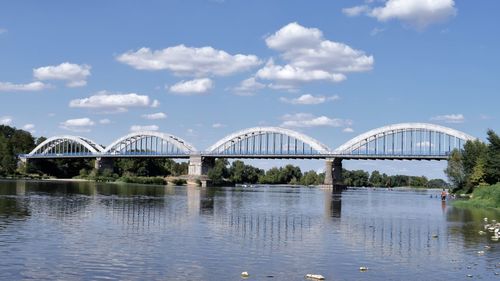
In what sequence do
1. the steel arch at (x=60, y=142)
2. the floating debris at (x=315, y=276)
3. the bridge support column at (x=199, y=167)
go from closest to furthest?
the floating debris at (x=315, y=276)
the bridge support column at (x=199, y=167)
the steel arch at (x=60, y=142)

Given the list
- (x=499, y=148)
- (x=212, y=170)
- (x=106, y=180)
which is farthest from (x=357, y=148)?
(x=499, y=148)

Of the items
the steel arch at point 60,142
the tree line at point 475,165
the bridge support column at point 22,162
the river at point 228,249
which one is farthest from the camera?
the steel arch at point 60,142

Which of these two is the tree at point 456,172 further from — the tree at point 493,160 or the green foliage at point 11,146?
the green foliage at point 11,146

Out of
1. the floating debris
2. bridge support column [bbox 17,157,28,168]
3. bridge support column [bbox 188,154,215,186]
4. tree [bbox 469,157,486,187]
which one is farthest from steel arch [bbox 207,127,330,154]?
the floating debris

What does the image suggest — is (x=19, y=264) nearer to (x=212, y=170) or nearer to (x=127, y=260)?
(x=127, y=260)

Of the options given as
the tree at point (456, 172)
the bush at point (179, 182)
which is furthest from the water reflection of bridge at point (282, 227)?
the bush at point (179, 182)

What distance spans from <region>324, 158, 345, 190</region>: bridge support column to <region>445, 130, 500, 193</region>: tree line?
138 ft

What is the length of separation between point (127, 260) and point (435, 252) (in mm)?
12099

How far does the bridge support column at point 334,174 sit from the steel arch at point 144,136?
1480 inches

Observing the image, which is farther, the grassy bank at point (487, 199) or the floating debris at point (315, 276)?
the grassy bank at point (487, 199)

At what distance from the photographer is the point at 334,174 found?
146 meters

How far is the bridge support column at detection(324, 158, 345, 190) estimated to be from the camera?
143 m

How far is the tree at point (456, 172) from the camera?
9569 centimetres

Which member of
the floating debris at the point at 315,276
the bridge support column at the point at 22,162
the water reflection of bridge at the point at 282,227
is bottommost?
the floating debris at the point at 315,276
